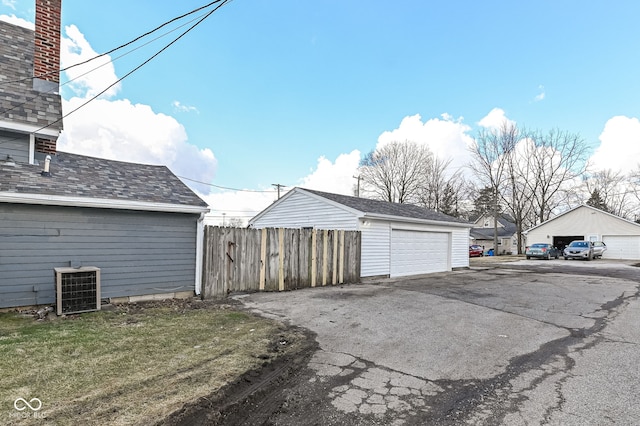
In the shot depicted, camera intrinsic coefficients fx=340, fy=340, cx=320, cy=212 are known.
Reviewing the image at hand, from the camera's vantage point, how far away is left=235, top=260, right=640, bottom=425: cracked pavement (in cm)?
293

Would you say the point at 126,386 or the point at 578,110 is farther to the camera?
the point at 578,110

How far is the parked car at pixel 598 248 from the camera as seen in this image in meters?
27.4

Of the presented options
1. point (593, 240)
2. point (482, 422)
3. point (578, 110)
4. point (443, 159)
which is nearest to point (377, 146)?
point (443, 159)

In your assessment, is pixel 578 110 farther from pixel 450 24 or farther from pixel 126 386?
pixel 126 386

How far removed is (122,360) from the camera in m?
3.97

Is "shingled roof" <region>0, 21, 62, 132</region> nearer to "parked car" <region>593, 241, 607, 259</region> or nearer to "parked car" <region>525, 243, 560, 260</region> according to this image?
"parked car" <region>525, 243, 560, 260</region>

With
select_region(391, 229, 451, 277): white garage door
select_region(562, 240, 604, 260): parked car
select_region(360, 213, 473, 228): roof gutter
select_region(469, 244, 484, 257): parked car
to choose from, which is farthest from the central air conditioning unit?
select_region(469, 244, 484, 257): parked car

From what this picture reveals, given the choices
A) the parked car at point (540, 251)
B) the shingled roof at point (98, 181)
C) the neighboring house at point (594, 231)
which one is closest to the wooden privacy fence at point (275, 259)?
the shingled roof at point (98, 181)

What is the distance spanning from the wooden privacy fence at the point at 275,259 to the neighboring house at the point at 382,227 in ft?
3.01

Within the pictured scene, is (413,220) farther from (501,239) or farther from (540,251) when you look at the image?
(501,239)

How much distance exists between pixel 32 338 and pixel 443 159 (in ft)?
130

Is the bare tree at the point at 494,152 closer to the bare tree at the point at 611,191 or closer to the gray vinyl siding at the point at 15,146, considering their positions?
the bare tree at the point at 611,191

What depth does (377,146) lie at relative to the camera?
39344 mm

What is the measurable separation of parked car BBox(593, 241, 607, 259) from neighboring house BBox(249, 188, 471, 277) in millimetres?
17743
